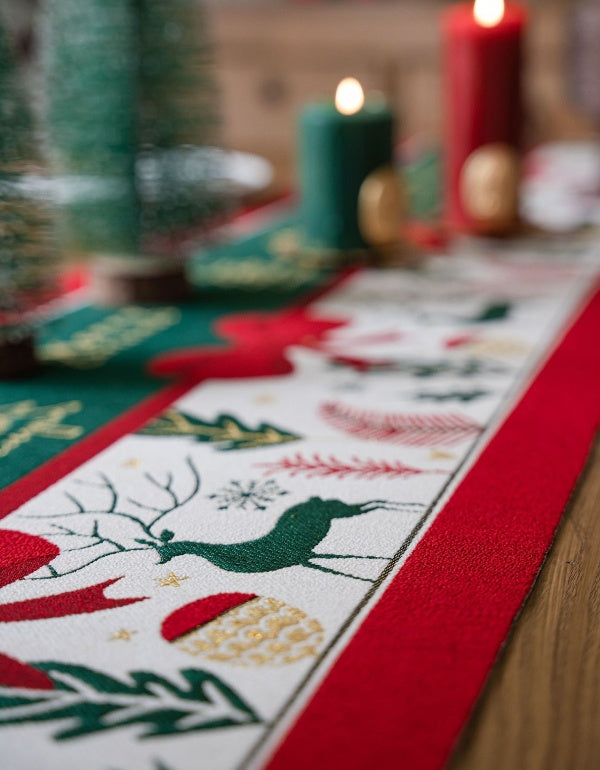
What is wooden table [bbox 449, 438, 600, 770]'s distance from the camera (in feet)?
0.97

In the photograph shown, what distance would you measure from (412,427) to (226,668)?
0.75 ft

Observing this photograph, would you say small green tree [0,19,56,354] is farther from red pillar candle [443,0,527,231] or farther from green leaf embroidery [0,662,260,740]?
red pillar candle [443,0,527,231]

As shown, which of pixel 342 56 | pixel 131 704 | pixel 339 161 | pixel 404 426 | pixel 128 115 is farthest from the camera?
pixel 342 56

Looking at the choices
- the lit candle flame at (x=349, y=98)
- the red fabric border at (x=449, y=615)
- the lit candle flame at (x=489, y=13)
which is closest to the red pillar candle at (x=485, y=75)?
the lit candle flame at (x=489, y=13)

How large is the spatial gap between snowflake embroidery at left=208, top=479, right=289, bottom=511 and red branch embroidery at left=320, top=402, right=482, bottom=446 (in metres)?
0.07

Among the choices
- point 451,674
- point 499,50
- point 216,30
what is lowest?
point 451,674

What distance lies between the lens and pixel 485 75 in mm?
906

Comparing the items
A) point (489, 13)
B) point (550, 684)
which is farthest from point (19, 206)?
point (489, 13)

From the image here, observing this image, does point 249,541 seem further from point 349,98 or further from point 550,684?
point 349,98

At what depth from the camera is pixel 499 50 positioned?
2.95 ft

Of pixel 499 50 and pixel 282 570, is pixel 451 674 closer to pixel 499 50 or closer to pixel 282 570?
pixel 282 570

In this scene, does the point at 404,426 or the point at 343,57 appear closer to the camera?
the point at 404,426

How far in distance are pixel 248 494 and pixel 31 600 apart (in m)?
0.12

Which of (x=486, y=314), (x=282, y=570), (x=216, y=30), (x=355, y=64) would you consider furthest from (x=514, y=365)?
(x=216, y=30)
